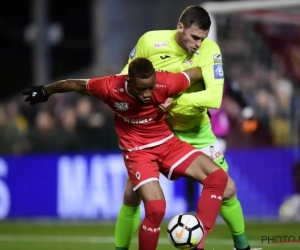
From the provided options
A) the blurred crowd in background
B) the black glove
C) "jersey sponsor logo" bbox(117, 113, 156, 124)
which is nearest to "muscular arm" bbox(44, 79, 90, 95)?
the black glove

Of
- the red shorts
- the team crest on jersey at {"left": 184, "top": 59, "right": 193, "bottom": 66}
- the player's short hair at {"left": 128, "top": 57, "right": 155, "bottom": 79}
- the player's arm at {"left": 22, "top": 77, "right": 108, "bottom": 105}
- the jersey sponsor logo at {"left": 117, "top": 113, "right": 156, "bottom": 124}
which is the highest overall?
the player's short hair at {"left": 128, "top": 57, "right": 155, "bottom": 79}

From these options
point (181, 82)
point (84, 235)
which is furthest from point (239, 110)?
point (181, 82)

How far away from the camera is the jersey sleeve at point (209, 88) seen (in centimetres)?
870

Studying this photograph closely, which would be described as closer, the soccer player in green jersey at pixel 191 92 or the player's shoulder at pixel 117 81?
the player's shoulder at pixel 117 81

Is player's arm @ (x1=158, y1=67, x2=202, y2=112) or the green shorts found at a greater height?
player's arm @ (x1=158, y1=67, x2=202, y2=112)

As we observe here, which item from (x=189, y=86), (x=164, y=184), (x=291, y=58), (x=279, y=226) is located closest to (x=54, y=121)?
(x=164, y=184)

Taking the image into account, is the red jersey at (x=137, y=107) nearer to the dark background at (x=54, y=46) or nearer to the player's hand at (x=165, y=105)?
the player's hand at (x=165, y=105)

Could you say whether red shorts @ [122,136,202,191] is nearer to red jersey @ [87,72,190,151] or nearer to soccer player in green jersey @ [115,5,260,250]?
red jersey @ [87,72,190,151]

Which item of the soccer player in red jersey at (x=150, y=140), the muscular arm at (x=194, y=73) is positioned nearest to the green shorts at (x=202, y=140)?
the soccer player in red jersey at (x=150, y=140)

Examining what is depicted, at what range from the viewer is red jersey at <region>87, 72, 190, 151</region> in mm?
8469

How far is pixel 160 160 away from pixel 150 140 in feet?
0.66

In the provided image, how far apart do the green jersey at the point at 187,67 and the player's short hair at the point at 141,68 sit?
61 centimetres

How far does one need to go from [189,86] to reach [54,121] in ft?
25.7

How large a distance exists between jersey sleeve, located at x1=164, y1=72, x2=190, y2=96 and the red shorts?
504 millimetres
